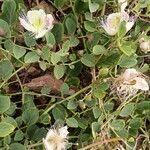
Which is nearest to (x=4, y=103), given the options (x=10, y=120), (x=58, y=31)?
(x=10, y=120)

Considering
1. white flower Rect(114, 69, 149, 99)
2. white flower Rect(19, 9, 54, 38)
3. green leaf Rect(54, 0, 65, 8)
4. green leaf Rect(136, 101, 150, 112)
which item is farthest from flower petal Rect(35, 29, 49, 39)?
green leaf Rect(136, 101, 150, 112)

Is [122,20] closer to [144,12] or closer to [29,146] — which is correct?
[144,12]

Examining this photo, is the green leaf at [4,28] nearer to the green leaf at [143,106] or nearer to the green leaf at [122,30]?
the green leaf at [122,30]

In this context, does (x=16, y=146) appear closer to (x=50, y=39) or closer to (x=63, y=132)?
(x=63, y=132)

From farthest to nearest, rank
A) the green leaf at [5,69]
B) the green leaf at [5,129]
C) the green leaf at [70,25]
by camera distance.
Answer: the green leaf at [70,25]
the green leaf at [5,69]
the green leaf at [5,129]

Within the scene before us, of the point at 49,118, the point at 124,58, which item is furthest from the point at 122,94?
the point at 49,118

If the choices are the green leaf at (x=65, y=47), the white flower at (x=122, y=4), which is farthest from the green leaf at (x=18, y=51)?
the white flower at (x=122, y=4)
